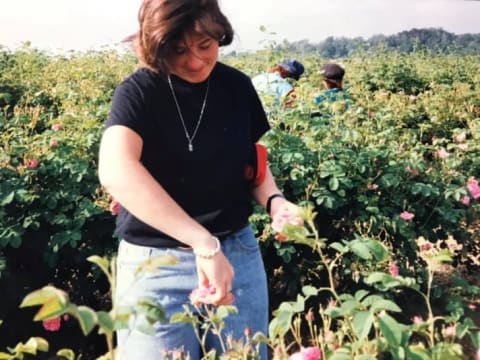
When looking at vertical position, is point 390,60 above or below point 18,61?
below

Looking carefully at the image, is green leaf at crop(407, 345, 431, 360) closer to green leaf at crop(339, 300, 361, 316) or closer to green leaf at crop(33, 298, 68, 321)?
green leaf at crop(339, 300, 361, 316)

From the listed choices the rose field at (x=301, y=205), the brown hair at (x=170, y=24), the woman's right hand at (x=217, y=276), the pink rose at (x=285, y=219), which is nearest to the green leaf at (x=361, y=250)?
the pink rose at (x=285, y=219)

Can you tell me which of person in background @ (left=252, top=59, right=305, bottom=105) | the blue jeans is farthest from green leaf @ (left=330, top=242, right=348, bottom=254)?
person in background @ (left=252, top=59, right=305, bottom=105)

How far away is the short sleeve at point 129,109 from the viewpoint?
50.6 inches

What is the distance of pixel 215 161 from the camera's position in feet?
4.66

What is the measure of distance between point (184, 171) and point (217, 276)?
0.96 ft

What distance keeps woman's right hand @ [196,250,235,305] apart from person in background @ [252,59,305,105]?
2.62 metres

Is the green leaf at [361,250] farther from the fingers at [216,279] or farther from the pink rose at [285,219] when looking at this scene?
the fingers at [216,279]

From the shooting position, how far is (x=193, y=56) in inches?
52.5

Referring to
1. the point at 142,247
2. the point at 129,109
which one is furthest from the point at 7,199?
the point at 129,109

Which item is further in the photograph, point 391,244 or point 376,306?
point 391,244

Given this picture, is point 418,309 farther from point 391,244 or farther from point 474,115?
point 474,115

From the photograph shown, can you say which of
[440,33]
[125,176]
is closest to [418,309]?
[125,176]

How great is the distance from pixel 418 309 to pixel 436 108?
120 inches
